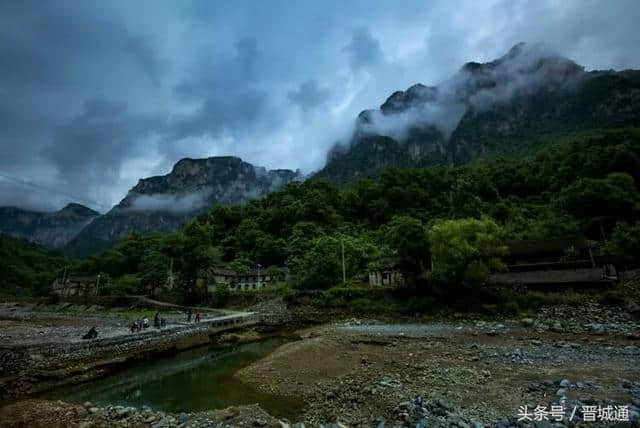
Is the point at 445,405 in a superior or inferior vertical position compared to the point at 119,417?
superior

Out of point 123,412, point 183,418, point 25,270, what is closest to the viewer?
point 183,418

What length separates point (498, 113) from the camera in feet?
492

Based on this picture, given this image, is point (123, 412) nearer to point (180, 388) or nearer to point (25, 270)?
point (180, 388)

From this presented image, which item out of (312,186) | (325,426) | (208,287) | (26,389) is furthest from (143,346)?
(312,186)

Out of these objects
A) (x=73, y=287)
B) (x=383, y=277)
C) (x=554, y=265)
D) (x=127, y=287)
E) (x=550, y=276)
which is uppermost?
(x=554, y=265)

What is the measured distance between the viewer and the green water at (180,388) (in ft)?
43.7

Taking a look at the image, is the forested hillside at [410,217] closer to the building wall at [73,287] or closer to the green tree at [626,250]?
the green tree at [626,250]

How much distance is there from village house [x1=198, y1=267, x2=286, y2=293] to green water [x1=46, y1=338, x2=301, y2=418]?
42.9 meters

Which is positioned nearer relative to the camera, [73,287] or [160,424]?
[160,424]

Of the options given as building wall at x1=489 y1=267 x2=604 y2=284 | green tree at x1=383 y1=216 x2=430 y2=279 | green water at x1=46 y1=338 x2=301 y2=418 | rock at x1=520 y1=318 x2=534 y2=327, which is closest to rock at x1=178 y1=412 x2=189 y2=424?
green water at x1=46 y1=338 x2=301 y2=418

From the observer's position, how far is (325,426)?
9.91 meters

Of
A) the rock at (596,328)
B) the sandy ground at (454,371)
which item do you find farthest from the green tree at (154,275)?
the rock at (596,328)

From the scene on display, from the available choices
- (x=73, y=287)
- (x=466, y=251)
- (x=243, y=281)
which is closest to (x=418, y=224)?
(x=466, y=251)

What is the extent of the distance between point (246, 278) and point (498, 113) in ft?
468
